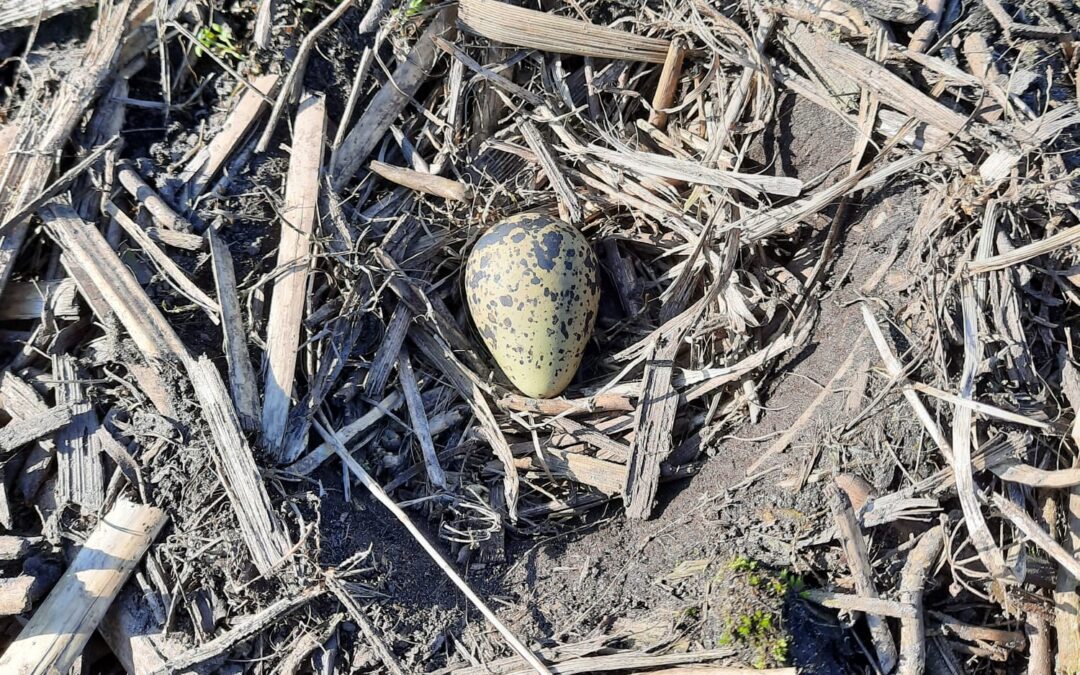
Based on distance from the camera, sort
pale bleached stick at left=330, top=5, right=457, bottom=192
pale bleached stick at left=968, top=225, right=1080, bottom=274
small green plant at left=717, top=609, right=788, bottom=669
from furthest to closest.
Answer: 1. pale bleached stick at left=330, top=5, right=457, bottom=192
2. pale bleached stick at left=968, top=225, right=1080, bottom=274
3. small green plant at left=717, top=609, right=788, bottom=669

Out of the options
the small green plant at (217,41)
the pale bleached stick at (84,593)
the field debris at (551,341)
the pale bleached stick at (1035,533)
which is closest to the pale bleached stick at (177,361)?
the field debris at (551,341)

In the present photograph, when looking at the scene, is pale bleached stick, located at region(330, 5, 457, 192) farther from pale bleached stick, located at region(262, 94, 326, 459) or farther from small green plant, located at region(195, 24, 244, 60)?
small green plant, located at region(195, 24, 244, 60)

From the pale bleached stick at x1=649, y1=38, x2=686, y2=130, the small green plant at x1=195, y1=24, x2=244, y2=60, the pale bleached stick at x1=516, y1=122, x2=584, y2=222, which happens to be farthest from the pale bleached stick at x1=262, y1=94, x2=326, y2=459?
the pale bleached stick at x1=649, y1=38, x2=686, y2=130

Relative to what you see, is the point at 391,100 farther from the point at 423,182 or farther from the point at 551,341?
the point at 551,341

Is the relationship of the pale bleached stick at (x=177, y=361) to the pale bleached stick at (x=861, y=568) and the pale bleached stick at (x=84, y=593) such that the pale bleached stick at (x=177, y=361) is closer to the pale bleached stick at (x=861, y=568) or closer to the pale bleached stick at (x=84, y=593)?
the pale bleached stick at (x=84, y=593)

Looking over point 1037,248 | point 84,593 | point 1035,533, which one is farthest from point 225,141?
point 1035,533

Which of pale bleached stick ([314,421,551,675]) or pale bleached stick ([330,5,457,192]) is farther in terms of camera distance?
pale bleached stick ([330,5,457,192])
